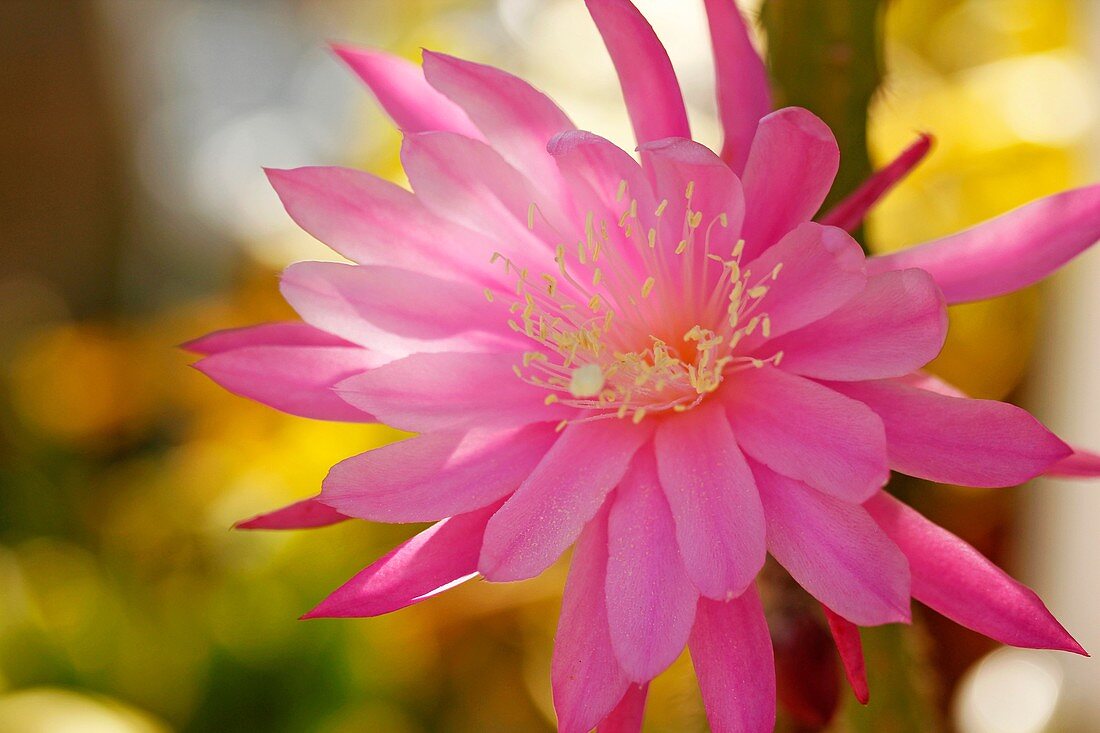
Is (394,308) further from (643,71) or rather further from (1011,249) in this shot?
(1011,249)

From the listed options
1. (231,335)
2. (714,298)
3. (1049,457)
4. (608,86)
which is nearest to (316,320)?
(231,335)

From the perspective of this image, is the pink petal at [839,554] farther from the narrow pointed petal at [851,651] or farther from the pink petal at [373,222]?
the pink petal at [373,222]

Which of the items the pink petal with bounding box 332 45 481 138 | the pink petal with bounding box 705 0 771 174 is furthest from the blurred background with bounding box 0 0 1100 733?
the pink petal with bounding box 332 45 481 138

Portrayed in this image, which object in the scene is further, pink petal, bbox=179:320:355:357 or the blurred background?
the blurred background

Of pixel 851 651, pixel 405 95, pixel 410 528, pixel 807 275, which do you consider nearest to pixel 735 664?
pixel 851 651

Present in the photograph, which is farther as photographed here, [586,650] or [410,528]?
[410,528]

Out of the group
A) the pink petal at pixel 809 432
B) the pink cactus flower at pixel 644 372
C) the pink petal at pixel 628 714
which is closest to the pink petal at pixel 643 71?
the pink cactus flower at pixel 644 372

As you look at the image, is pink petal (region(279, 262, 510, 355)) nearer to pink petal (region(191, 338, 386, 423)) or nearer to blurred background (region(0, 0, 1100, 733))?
pink petal (region(191, 338, 386, 423))
